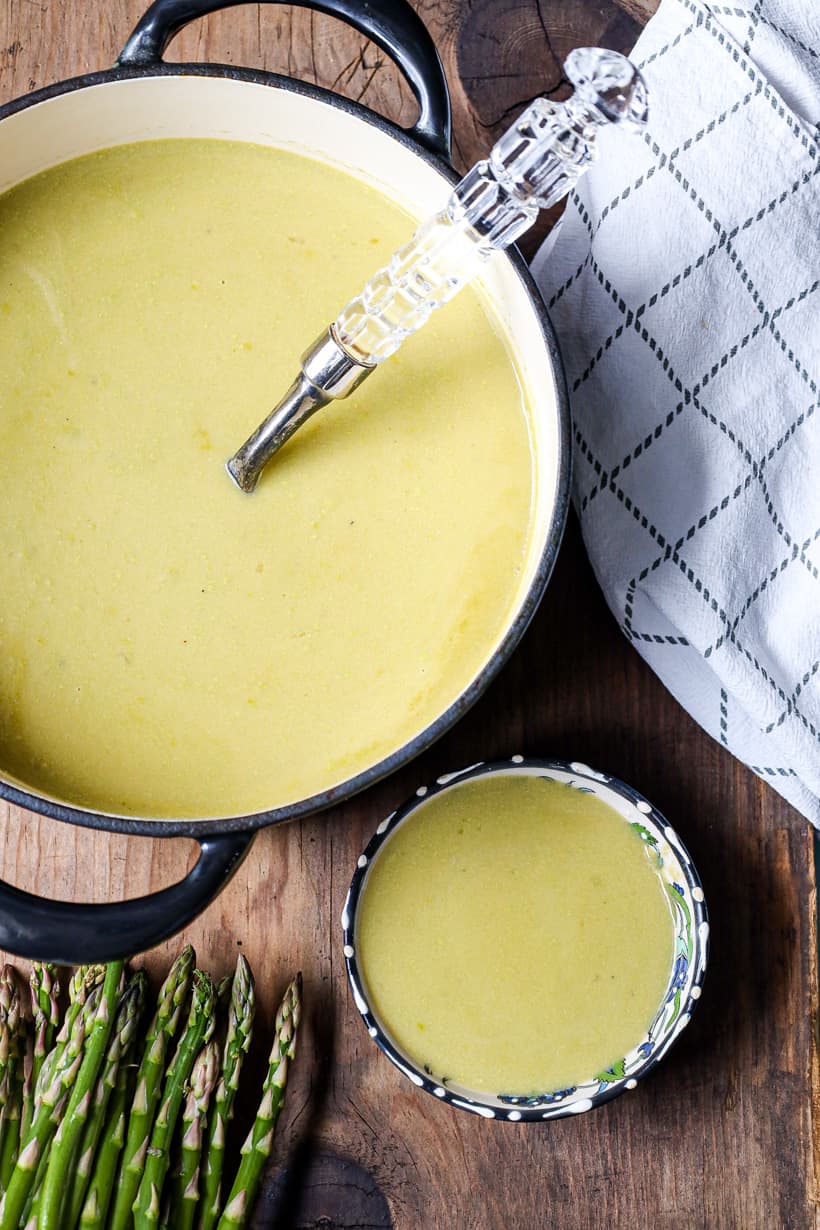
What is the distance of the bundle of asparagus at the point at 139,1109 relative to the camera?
96cm

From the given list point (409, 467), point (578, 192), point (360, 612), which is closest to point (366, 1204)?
point (360, 612)

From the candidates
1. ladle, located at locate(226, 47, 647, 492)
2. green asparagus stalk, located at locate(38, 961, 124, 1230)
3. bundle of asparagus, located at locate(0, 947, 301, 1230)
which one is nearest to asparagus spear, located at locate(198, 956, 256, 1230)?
bundle of asparagus, located at locate(0, 947, 301, 1230)

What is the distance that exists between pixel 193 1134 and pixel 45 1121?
127 millimetres

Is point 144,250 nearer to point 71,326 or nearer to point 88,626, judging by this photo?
point 71,326

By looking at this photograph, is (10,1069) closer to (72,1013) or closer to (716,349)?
(72,1013)

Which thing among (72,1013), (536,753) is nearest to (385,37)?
(536,753)

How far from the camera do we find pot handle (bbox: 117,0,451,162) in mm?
779

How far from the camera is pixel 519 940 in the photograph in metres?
0.97

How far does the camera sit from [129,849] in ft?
3.22

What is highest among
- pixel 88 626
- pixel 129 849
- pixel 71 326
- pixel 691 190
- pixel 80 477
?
pixel 691 190

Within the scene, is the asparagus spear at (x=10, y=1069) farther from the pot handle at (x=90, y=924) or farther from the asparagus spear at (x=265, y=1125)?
the pot handle at (x=90, y=924)

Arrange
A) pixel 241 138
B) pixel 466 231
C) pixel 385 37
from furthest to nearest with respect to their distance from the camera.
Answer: pixel 241 138 → pixel 385 37 → pixel 466 231

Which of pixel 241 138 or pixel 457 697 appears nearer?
pixel 457 697

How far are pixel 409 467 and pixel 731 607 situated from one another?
0.28m
